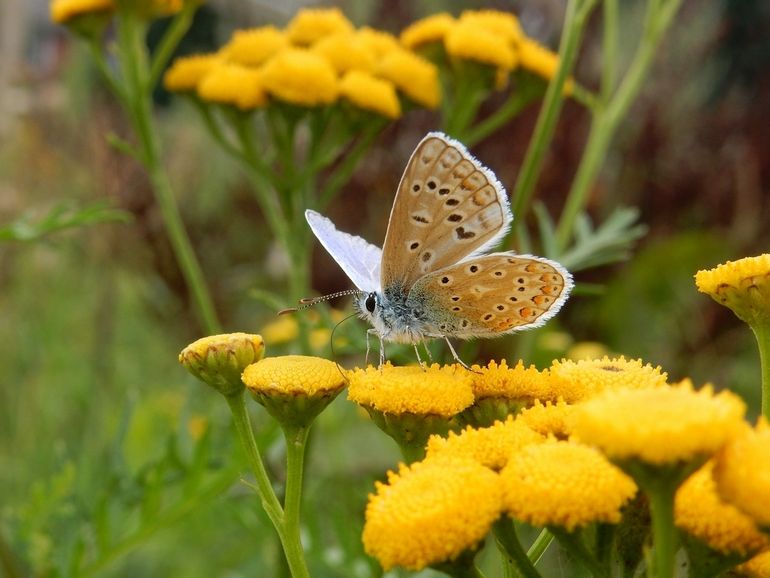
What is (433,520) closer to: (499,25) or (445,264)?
(445,264)

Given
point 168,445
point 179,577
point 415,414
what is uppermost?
point 415,414

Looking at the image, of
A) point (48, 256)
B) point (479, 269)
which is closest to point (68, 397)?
point (48, 256)

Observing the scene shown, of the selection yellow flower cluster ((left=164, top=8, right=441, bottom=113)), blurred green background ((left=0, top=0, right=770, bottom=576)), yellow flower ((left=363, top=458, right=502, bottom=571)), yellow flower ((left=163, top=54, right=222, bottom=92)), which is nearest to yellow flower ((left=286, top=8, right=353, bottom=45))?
yellow flower cluster ((left=164, top=8, right=441, bottom=113))

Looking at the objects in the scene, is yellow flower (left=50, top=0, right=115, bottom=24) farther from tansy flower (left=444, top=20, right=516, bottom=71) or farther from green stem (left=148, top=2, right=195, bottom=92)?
tansy flower (left=444, top=20, right=516, bottom=71)

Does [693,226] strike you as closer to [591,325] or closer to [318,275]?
[591,325]

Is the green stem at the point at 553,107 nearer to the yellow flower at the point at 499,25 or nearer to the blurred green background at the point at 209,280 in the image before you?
the yellow flower at the point at 499,25
